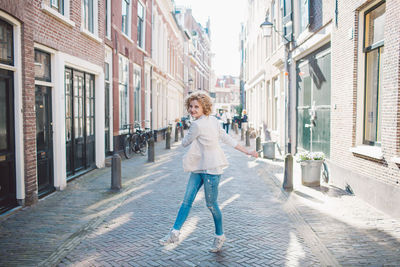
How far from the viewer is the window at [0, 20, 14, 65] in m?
5.50

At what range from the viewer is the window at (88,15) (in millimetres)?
9250

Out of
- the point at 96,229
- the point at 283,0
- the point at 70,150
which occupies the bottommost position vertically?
the point at 96,229

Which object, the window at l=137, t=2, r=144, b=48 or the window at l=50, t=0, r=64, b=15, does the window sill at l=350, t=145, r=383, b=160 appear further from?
the window at l=137, t=2, r=144, b=48

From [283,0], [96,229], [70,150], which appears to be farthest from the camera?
[283,0]

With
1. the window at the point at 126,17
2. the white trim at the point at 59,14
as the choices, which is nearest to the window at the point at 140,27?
the window at the point at 126,17

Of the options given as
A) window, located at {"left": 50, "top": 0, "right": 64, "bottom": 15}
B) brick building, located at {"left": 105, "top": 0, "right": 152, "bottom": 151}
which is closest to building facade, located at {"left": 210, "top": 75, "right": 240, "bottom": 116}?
brick building, located at {"left": 105, "top": 0, "right": 152, "bottom": 151}

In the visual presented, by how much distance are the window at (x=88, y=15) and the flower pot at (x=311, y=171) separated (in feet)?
19.9

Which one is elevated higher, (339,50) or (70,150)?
(339,50)

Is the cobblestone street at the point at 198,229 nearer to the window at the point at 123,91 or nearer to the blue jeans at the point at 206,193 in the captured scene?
the blue jeans at the point at 206,193

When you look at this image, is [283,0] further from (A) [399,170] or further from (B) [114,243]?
(B) [114,243]

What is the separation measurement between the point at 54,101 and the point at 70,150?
4.90 ft

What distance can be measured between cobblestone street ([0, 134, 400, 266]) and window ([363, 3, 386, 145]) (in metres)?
1.27

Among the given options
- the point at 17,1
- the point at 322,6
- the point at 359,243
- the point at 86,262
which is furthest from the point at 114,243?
the point at 322,6

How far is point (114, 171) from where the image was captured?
293 inches
